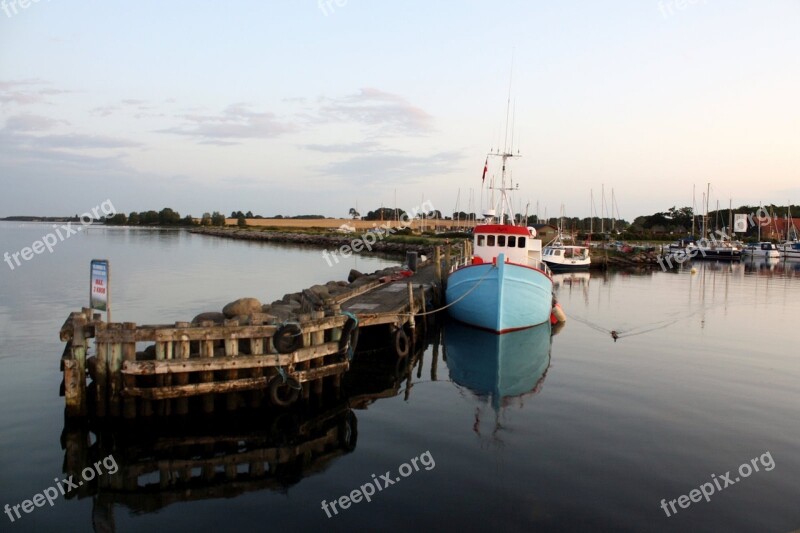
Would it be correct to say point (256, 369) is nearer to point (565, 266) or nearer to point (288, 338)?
point (288, 338)

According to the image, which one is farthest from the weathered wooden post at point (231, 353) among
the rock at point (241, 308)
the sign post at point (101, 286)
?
the rock at point (241, 308)

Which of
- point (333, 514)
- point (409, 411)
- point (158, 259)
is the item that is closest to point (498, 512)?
point (333, 514)

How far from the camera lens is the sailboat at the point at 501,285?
23.8 meters

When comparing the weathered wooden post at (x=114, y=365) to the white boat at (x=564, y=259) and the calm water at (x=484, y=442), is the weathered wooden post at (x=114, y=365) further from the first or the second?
the white boat at (x=564, y=259)

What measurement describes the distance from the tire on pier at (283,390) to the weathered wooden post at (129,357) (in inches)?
107

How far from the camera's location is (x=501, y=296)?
78.2 ft

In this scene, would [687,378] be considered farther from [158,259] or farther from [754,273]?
[158,259]

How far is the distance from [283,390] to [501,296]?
12.2 m

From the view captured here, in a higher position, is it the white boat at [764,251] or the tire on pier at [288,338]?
the tire on pier at [288,338]

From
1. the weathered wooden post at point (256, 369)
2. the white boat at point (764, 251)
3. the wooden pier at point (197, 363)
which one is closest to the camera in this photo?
the wooden pier at point (197, 363)

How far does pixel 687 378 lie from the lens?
60.1 ft

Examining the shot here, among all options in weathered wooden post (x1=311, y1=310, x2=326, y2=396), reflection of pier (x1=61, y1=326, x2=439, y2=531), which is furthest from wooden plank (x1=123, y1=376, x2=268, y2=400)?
weathered wooden post (x1=311, y1=310, x2=326, y2=396)

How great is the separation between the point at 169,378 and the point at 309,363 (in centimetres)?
312

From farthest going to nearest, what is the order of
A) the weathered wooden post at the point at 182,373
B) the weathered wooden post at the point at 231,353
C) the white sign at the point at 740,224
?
the white sign at the point at 740,224
the weathered wooden post at the point at 231,353
the weathered wooden post at the point at 182,373
